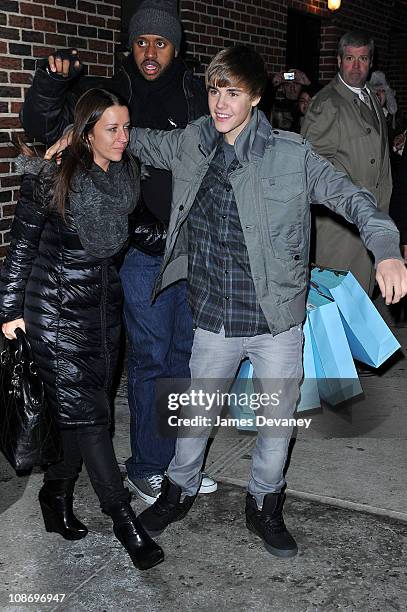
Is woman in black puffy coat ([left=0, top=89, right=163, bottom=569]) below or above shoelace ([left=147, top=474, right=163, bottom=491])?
above

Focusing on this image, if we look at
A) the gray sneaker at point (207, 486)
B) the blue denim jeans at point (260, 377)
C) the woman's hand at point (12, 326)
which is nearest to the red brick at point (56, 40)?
the woman's hand at point (12, 326)

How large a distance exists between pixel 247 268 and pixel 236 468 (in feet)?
4.86

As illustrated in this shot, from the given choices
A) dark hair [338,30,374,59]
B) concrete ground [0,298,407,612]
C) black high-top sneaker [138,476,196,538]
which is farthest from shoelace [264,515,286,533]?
dark hair [338,30,374,59]

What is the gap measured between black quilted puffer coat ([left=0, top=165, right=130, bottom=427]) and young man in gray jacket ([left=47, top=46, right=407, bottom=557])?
38cm

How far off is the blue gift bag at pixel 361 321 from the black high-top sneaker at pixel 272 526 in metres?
0.93

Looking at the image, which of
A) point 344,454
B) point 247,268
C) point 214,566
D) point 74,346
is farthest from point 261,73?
point 344,454

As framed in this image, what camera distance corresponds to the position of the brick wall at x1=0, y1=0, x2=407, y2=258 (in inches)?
214

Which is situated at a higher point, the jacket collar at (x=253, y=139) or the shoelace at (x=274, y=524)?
the jacket collar at (x=253, y=139)

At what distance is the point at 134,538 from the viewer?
3.17 metres

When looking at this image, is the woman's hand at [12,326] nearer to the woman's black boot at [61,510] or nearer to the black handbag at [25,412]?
the black handbag at [25,412]

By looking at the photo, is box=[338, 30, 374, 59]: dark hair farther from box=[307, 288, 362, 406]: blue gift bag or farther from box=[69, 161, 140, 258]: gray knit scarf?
box=[69, 161, 140, 258]: gray knit scarf

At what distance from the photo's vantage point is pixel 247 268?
3094 mm

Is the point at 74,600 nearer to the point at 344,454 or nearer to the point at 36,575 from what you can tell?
the point at 36,575

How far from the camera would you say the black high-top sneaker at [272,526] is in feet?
10.8
